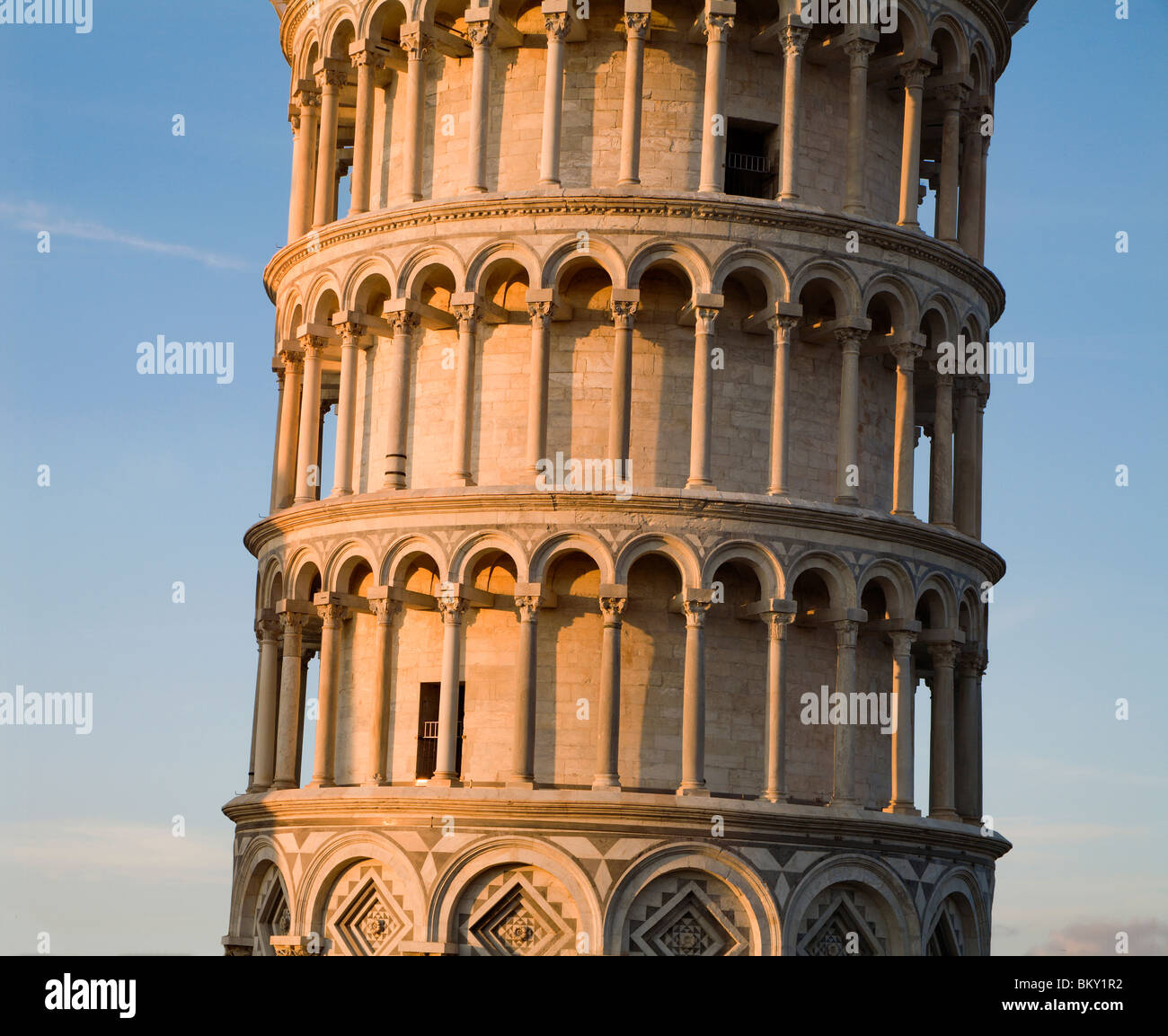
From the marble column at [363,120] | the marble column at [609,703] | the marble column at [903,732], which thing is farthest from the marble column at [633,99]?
the marble column at [903,732]

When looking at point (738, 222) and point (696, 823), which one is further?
point (738, 222)

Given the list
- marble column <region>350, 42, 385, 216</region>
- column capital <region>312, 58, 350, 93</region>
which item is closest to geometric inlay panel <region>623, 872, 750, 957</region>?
marble column <region>350, 42, 385, 216</region>

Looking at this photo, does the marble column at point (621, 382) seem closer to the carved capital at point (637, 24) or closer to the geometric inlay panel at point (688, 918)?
the carved capital at point (637, 24)

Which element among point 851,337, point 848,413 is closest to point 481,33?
point 851,337

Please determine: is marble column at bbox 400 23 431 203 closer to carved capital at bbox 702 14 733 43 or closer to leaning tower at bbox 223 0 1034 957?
leaning tower at bbox 223 0 1034 957
